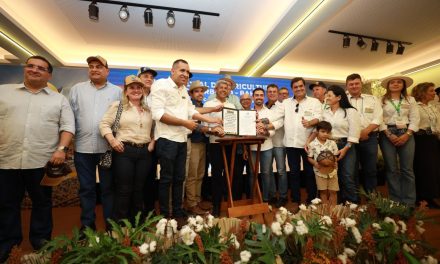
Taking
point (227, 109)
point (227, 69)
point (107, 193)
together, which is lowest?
point (107, 193)

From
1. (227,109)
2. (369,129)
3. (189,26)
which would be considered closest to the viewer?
(227,109)

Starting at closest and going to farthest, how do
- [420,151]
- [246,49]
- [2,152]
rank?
[2,152] < [420,151] < [246,49]

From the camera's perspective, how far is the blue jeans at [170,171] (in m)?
2.22

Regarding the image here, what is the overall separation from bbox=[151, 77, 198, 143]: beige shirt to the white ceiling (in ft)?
7.62

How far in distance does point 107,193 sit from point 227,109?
1.48m

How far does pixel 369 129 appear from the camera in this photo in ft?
9.37

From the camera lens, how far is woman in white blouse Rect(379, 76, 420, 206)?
2930mm

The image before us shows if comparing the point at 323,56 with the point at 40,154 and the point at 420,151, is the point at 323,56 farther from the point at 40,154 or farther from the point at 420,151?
the point at 40,154

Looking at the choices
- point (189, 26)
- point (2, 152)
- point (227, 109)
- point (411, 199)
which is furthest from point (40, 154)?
point (411, 199)

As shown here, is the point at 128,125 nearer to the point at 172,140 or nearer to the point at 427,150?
the point at 172,140

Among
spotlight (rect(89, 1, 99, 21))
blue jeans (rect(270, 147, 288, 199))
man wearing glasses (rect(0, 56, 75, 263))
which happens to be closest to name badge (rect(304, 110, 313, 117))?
blue jeans (rect(270, 147, 288, 199))

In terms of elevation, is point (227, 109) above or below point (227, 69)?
below

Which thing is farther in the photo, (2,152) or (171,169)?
(171,169)

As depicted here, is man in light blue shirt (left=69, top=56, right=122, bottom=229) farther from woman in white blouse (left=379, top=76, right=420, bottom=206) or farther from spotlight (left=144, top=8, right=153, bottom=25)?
woman in white blouse (left=379, top=76, right=420, bottom=206)
